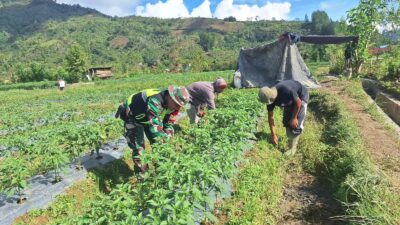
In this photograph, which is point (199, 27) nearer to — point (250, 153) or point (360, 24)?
point (360, 24)

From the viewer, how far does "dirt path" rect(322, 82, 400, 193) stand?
198 inches

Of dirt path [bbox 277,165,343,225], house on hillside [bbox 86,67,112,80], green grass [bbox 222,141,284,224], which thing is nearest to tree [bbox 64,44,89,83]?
house on hillside [bbox 86,67,112,80]

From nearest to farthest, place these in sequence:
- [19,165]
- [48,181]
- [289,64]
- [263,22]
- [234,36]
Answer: [19,165] < [48,181] < [289,64] < [234,36] < [263,22]

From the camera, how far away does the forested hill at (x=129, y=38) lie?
9587 cm

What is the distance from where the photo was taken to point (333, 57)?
23.1 m

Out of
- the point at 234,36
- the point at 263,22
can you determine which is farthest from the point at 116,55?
the point at 263,22

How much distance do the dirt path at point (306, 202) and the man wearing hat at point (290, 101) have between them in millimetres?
791

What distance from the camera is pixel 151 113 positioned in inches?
183

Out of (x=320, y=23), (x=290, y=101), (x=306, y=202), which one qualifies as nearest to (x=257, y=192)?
(x=306, y=202)

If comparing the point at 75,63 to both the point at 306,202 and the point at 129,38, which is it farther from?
the point at 129,38

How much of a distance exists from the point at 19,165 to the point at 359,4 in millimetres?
16944

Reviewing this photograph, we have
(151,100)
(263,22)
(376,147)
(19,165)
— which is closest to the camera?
(19,165)

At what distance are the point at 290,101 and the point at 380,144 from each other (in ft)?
6.39

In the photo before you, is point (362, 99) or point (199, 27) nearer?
point (362, 99)
